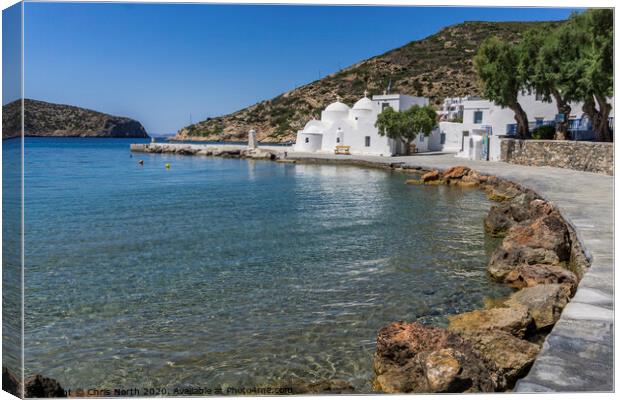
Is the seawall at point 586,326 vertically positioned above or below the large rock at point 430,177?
below

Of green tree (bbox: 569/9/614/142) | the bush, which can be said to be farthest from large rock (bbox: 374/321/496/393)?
the bush

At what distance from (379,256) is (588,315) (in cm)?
513

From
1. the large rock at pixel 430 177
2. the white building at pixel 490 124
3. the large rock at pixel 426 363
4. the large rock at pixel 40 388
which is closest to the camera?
the large rock at pixel 40 388

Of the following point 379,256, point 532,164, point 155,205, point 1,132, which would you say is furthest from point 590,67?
point 1,132

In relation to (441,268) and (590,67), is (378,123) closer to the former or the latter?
(590,67)

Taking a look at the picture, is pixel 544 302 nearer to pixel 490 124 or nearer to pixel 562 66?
pixel 562 66

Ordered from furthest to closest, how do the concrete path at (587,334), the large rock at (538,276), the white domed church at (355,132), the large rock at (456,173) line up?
1. the white domed church at (355,132)
2. the large rock at (456,173)
3. the large rock at (538,276)
4. the concrete path at (587,334)

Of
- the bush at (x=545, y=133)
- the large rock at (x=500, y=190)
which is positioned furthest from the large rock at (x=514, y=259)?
the bush at (x=545, y=133)

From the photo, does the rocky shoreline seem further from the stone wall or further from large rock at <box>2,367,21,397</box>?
the stone wall

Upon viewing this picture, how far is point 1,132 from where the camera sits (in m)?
3.20

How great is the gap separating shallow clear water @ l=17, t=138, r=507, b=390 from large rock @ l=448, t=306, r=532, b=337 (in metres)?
0.69

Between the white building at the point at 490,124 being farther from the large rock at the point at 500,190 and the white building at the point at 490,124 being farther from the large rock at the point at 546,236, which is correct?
the large rock at the point at 546,236

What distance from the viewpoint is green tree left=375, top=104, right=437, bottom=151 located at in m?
36.5

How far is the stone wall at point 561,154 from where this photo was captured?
19.0 m
